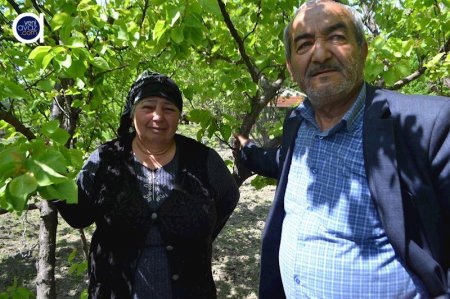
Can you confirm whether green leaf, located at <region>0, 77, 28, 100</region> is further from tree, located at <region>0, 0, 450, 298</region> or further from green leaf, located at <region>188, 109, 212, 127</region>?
green leaf, located at <region>188, 109, 212, 127</region>

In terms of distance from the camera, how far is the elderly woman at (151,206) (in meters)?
2.26

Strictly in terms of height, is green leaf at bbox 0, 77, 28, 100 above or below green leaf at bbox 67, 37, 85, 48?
below

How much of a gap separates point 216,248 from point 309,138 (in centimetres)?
549

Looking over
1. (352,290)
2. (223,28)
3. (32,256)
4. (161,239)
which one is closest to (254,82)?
(223,28)

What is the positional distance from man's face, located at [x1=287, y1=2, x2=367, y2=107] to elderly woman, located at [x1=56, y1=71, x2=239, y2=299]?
878 millimetres

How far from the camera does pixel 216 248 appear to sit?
718 cm

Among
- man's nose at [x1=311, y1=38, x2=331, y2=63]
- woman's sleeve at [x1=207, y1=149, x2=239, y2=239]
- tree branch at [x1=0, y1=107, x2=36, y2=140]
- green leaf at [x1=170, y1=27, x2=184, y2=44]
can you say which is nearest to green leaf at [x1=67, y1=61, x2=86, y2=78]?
green leaf at [x1=170, y1=27, x2=184, y2=44]

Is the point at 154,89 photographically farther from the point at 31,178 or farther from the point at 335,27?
the point at 31,178

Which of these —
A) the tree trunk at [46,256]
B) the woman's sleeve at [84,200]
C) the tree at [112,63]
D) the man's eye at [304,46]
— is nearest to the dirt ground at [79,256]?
the tree trunk at [46,256]

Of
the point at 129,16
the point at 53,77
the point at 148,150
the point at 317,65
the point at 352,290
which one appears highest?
the point at 129,16

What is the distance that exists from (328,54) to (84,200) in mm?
1650

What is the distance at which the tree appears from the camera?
1226mm

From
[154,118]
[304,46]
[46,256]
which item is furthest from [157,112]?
[46,256]

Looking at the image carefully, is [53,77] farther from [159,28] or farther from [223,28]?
[223,28]
